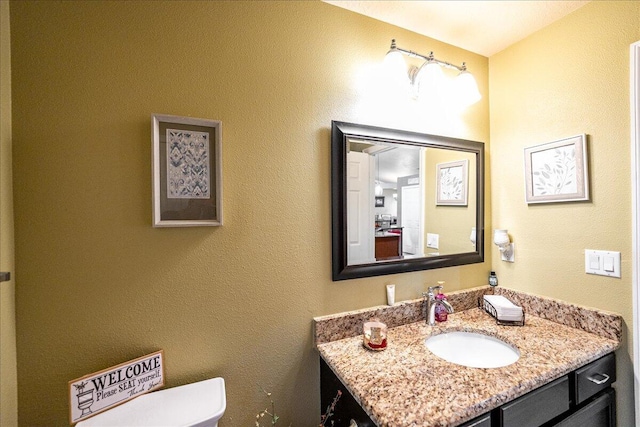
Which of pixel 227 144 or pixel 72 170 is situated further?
pixel 227 144

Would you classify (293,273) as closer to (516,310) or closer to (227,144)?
(227,144)

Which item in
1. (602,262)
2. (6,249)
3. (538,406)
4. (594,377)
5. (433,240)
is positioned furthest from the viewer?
Answer: (433,240)

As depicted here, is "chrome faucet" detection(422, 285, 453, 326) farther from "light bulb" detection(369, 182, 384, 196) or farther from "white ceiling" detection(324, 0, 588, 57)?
"white ceiling" detection(324, 0, 588, 57)

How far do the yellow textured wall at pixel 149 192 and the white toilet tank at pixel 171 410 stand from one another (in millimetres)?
75

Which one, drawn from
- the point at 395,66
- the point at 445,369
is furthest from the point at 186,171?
the point at 445,369

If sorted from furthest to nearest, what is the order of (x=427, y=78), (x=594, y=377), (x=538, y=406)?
1. (x=427, y=78)
2. (x=594, y=377)
3. (x=538, y=406)

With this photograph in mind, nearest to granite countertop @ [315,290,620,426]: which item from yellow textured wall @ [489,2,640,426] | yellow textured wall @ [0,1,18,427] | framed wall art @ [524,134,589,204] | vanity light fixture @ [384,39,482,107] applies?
yellow textured wall @ [489,2,640,426]

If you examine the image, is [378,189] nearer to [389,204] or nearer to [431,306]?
[389,204]

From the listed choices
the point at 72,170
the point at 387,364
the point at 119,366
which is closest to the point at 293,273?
the point at 387,364

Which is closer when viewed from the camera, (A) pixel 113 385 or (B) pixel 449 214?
(A) pixel 113 385

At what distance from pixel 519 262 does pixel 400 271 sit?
72 centimetres

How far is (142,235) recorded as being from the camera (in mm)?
846

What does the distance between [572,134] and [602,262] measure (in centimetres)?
58

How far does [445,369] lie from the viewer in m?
0.88
